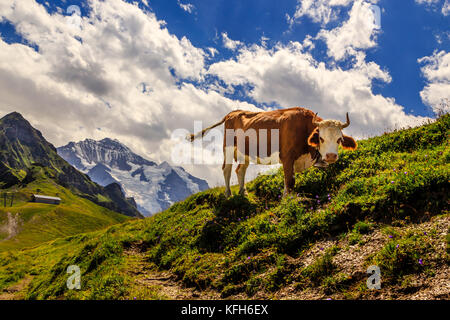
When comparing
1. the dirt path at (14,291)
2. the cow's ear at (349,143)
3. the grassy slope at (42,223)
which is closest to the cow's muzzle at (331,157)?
the cow's ear at (349,143)

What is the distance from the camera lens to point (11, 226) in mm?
129625

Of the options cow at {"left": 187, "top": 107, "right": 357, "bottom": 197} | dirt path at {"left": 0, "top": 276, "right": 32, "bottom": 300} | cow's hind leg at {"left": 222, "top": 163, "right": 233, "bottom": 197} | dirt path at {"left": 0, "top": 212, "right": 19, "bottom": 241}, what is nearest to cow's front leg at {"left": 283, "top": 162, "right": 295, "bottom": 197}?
cow at {"left": 187, "top": 107, "right": 357, "bottom": 197}

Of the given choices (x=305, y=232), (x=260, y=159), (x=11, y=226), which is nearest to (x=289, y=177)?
(x=260, y=159)

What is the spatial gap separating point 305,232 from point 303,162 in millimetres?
3189

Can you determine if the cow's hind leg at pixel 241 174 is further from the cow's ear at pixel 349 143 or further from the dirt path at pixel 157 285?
the dirt path at pixel 157 285

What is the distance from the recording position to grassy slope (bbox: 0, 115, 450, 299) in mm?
5758

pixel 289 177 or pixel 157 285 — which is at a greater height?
pixel 289 177

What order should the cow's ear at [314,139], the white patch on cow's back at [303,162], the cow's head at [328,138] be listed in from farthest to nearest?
the white patch on cow's back at [303,162], the cow's ear at [314,139], the cow's head at [328,138]

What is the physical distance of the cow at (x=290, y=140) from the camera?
8227mm

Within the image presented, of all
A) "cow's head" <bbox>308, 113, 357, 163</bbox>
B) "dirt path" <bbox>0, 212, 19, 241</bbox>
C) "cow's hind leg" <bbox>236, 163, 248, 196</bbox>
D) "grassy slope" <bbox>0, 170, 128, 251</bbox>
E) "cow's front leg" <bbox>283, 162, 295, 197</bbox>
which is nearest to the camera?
"cow's head" <bbox>308, 113, 357, 163</bbox>

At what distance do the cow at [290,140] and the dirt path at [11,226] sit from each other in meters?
142

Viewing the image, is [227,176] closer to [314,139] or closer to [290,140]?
[290,140]

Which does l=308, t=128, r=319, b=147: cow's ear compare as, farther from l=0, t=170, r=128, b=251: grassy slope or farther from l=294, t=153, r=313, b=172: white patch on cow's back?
l=0, t=170, r=128, b=251: grassy slope
